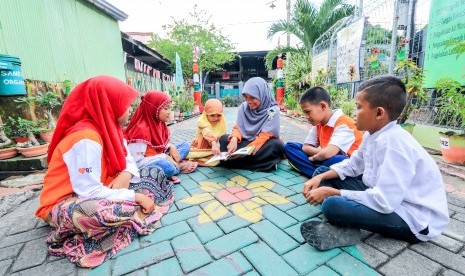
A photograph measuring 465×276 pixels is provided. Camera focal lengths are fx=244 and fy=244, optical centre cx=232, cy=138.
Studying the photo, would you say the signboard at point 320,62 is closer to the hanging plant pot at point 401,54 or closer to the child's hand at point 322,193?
the hanging plant pot at point 401,54

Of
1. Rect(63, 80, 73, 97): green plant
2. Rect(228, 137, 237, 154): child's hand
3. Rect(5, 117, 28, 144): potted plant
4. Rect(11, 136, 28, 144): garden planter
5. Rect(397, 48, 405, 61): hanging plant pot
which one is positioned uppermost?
Rect(397, 48, 405, 61): hanging plant pot

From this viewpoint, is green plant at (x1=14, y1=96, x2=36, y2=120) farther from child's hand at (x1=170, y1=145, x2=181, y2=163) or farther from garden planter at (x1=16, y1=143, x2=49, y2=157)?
child's hand at (x1=170, y1=145, x2=181, y2=163)

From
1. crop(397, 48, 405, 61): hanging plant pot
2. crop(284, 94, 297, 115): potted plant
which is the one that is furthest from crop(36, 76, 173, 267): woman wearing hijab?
crop(284, 94, 297, 115): potted plant

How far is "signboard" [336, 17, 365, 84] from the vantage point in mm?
4871

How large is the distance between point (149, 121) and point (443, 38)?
156 inches

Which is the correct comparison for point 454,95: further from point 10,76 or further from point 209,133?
point 10,76

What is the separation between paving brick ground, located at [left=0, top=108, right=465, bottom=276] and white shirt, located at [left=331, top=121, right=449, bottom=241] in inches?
8.2

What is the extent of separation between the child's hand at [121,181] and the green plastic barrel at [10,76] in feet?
9.57

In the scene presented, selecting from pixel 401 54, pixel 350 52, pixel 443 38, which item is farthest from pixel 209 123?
pixel 350 52

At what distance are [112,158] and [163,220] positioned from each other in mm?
632

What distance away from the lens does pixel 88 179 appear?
4.98ft

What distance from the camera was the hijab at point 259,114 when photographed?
303 cm

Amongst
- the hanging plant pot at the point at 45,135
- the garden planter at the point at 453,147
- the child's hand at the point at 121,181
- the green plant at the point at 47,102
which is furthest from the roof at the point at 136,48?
the garden planter at the point at 453,147

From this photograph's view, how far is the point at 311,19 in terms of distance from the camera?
938 centimetres
